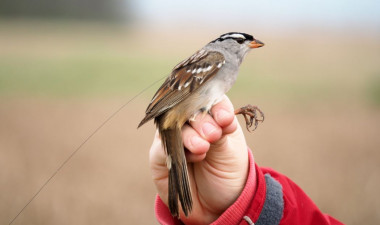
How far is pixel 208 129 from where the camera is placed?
1.50 meters

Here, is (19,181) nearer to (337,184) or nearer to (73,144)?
(73,144)

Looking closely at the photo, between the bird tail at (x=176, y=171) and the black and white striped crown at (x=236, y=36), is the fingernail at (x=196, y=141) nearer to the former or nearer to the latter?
the bird tail at (x=176, y=171)

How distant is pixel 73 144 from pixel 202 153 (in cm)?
575

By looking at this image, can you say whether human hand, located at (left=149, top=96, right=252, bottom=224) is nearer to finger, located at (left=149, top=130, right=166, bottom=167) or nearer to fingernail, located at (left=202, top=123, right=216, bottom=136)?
finger, located at (left=149, top=130, right=166, bottom=167)

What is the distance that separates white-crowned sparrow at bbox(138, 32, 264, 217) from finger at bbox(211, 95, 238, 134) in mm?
35

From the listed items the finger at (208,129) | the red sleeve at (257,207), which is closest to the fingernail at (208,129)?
the finger at (208,129)

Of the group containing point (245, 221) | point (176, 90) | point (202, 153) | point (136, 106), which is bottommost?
point (136, 106)

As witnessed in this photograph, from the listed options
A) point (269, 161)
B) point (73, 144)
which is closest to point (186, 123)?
point (269, 161)

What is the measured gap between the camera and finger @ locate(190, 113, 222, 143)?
1490 millimetres

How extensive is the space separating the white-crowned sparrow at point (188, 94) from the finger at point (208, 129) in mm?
56

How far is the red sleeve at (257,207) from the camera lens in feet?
5.84

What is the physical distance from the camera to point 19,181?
190 inches

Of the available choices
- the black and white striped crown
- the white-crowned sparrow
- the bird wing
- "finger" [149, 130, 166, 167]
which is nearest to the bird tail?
the white-crowned sparrow

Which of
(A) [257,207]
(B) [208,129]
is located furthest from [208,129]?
(A) [257,207]
